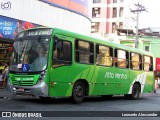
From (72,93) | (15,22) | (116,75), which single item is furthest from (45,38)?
(15,22)

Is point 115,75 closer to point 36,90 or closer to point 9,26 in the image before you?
point 36,90

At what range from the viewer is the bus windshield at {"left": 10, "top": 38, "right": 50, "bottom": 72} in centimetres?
1377

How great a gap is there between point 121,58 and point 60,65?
5373 millimetres

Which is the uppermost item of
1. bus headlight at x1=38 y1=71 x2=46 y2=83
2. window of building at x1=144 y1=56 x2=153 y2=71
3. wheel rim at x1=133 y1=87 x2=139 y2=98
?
window of building at x1=144 y1=56 x2=153 y2=71

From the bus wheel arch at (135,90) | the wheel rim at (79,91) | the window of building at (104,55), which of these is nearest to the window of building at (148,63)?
the bus wheel arch at (135,90)

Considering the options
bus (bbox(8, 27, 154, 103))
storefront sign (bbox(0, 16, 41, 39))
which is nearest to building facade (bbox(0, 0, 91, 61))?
storefront sign (bbox(0, 16, 41, 39))

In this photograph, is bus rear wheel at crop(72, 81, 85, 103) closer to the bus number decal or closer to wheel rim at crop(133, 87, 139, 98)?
the bus number decal

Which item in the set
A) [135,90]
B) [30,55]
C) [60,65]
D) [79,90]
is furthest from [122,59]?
[30,55]

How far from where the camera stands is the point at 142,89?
21172 millimetres

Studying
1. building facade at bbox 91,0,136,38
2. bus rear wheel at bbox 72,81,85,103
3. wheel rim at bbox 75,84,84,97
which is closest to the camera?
bus rear wheel at bbox 72,81,85,103

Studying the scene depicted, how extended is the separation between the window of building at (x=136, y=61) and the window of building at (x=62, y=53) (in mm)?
6103

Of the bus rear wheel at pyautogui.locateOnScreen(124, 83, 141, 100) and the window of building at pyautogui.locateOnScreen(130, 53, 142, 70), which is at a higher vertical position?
the window of building at pyautogui.locateOnScreen(130, 53, 142, 70)

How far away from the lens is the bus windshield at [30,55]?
1377 cm

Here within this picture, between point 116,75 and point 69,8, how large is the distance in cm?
1005
